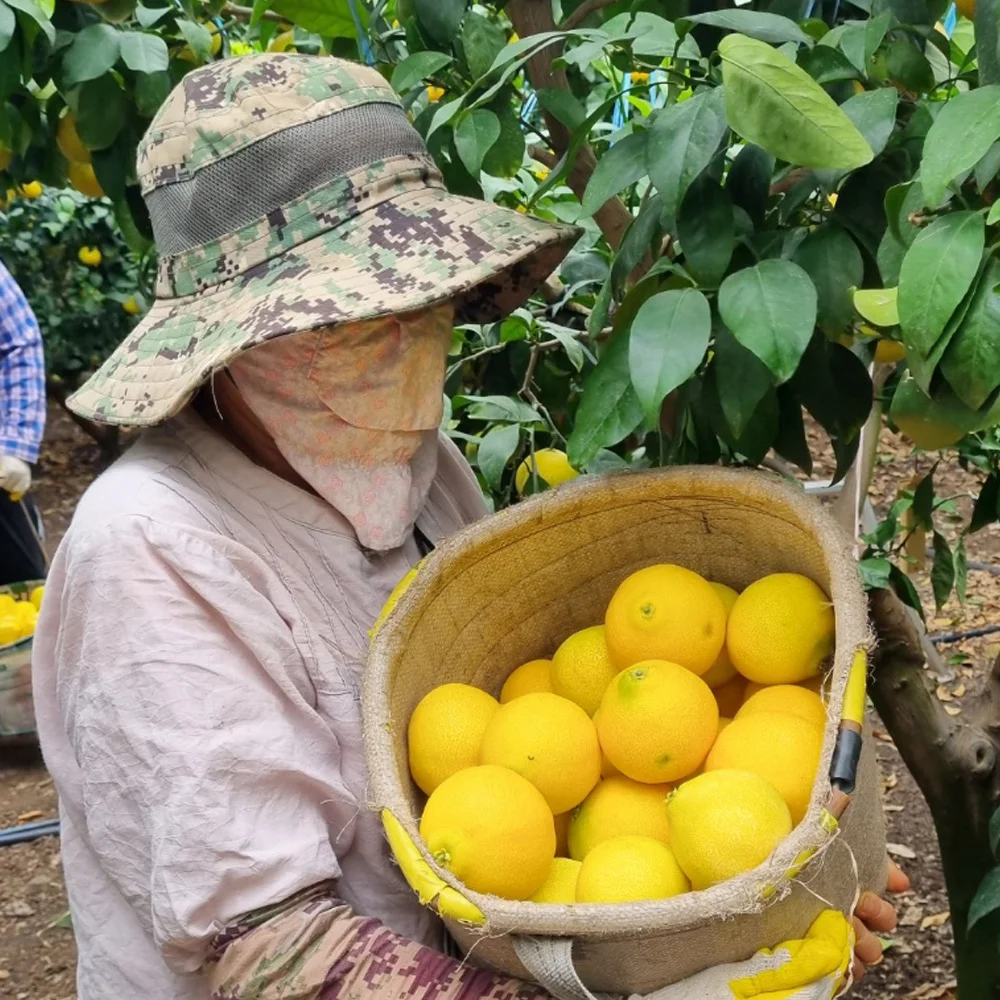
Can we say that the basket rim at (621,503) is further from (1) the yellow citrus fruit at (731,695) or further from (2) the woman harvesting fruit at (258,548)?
(1) the yellow citrus fruit at (731,695)

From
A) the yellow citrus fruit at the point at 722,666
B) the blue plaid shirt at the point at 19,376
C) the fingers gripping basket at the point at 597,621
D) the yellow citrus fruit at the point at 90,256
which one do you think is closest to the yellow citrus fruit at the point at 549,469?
the fingers gripping basket at the point at 597,621

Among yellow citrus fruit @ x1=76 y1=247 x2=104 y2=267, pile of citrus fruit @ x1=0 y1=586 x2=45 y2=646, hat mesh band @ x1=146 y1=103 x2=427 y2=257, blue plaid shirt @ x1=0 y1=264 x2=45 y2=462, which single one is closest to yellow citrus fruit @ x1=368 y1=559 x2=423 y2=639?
hat mesh band @ x1=146 y1=103 x2=427 y2=257

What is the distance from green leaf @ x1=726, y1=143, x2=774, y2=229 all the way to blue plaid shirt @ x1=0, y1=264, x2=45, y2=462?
103 inches

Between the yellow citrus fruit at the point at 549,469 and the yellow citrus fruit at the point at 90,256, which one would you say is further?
the yellow citrus fruit at the point at 90,256

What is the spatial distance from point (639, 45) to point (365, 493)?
460 millimetres

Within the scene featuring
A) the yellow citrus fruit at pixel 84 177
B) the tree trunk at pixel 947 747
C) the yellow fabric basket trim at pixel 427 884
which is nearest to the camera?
the yellow fabric basket trim at pixel 427 884

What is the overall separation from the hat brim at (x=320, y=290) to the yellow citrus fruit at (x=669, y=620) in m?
0.31

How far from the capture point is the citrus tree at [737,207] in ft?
2.44

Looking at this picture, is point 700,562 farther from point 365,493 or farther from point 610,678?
point 365,493

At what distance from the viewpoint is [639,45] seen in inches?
33.1

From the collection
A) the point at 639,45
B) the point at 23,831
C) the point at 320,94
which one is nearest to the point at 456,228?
the point at 320,94

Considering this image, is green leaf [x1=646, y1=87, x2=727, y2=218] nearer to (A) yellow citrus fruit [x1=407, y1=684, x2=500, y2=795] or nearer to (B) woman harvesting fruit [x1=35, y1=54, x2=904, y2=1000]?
(B) woman harvesting fruit [x1=35, y1=54, x2=904, y2=1000]

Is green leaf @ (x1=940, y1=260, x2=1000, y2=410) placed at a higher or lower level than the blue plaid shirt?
higher

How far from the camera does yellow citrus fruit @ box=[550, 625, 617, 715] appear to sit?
3.63ft
